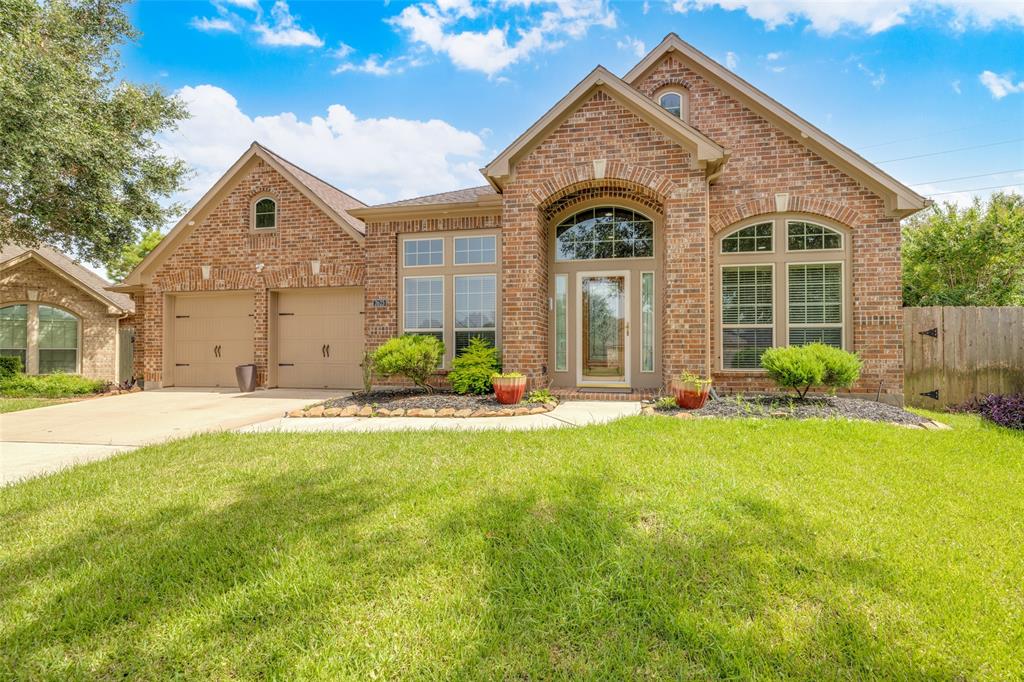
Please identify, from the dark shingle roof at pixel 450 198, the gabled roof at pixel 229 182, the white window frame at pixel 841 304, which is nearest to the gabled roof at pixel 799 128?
the white window frame at pixel 841 304

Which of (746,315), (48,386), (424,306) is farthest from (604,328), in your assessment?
(48,386)

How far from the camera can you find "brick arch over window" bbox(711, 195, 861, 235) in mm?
8297

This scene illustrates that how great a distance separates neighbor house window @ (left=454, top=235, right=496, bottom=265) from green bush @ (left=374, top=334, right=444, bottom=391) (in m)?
1.85

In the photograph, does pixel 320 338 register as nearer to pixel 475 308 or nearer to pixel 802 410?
pixel 475 308

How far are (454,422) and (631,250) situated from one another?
16.0 ft

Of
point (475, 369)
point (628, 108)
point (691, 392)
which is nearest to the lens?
point (691, 392)

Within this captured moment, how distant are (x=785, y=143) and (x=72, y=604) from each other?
10621 millimetres

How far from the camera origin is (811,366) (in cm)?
683

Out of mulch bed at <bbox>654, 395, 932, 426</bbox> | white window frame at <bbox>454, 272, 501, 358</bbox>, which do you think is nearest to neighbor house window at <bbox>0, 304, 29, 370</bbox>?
white window frame at <bbox>454, 272, 501, 358</bbox>

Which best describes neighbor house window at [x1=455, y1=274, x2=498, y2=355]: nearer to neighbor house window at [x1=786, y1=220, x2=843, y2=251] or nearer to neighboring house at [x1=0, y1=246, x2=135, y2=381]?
neighbor house window at [x1=786, y1=220, x2=843, y2=251]

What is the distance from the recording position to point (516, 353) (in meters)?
8.41

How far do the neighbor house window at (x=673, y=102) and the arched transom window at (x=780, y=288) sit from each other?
279cm

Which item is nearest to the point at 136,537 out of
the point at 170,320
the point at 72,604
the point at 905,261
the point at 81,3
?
the point at 72,604

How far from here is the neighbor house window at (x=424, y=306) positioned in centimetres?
995
